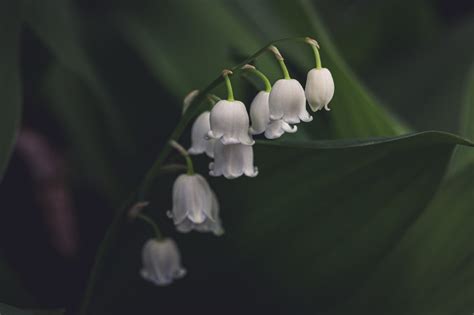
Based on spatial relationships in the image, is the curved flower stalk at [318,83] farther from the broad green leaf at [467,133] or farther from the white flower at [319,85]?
the broad green leaf at [467,133]

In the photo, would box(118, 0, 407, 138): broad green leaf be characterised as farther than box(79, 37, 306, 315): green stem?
Yes

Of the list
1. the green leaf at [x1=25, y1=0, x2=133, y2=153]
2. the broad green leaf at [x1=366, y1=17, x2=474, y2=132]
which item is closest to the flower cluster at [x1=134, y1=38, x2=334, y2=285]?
the green leaf at [x1=25, y1=0, x2=133, y2=153]

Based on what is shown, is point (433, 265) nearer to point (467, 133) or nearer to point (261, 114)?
point (467, 133)

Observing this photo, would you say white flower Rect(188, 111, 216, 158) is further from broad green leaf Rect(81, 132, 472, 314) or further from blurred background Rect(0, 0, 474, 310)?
blurred background Rect(0, 0, 474, 310)

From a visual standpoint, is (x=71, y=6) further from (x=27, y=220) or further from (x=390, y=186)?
(x=390, y=186)

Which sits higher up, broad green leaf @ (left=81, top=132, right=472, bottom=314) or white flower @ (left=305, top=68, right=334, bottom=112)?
white flower @ (left=305, top=68, right=334, bottom=112)

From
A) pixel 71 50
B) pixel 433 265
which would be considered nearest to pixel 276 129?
pixel 433 265

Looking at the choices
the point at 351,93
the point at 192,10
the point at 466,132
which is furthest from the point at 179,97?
the point at 466,132
